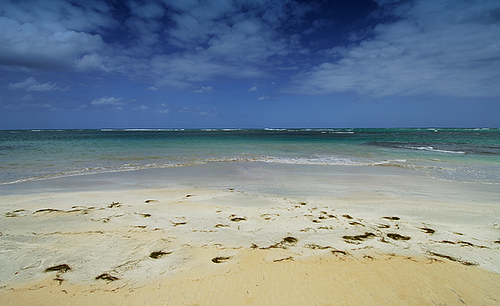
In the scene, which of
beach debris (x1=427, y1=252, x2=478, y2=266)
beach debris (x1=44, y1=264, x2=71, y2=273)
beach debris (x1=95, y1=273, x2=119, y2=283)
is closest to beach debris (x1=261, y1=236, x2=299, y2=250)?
beach debris (x1=427, y1=252, x2=478, y2=266)

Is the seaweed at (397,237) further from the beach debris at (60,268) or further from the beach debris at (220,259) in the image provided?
the beach debris at (60,268)

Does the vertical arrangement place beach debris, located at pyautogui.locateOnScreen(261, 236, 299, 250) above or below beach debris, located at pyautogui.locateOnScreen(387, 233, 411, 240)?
above

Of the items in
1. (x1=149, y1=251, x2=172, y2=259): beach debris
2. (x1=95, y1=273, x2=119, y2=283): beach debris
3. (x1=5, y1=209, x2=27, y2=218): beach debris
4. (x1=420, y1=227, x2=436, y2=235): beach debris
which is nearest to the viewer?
(x1=95, y1=273, x2=119, y2=283): beach debris

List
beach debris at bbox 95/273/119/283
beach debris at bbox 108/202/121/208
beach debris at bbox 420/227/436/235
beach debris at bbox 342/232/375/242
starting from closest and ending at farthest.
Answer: beach debris at bbox 95/273/119/283, beach debris at bbox 342/232/375/242, beach debris at bbox 420/227/436/235, beach debris at bbox 108/202/121/208

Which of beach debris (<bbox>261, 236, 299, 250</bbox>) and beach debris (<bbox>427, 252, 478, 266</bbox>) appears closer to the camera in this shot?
beach debris (<bbox>427, 252, 478, 266</bbox>)

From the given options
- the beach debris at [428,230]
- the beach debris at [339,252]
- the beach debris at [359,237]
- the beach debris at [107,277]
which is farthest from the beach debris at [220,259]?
the beach debris at [428,230]

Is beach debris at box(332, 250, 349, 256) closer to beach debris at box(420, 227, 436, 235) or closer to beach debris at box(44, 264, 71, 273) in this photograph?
beach debris at box(420, 227, 436, 235)

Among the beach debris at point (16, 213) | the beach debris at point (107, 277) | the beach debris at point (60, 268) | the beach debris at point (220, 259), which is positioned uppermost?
the beach debris at point (16, 213)

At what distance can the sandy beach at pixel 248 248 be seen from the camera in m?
2.65

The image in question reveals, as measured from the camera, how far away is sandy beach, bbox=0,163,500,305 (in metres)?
2.65

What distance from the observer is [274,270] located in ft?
9.82

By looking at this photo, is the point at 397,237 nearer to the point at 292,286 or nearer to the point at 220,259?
the point at 292,286

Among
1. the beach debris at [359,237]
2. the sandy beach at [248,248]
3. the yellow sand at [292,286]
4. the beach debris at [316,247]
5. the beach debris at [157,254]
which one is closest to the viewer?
the yellow sand at [292,286]

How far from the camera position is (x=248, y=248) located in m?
3.53
